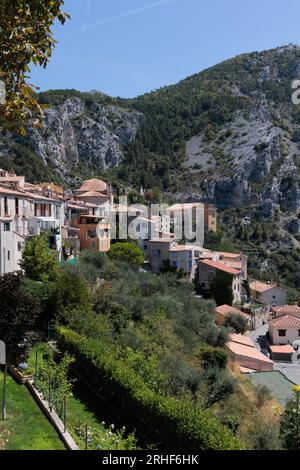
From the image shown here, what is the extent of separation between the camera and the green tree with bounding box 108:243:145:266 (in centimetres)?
4608

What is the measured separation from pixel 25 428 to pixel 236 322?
35.2 metres

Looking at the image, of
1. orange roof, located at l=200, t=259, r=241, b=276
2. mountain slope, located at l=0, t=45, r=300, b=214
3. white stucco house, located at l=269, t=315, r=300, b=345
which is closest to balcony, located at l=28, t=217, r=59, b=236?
orange roof, located at l=200, t=259, r=241, b=276

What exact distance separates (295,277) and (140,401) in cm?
7329

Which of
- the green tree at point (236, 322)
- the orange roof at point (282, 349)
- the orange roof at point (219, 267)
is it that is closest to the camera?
the orange roof at point (282, 349)

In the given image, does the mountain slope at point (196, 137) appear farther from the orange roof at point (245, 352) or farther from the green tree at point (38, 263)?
the orange roof at point (245, 352)

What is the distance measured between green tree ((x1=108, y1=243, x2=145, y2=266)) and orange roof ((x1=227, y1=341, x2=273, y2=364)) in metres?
14.1

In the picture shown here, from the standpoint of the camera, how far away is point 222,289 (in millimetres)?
53000

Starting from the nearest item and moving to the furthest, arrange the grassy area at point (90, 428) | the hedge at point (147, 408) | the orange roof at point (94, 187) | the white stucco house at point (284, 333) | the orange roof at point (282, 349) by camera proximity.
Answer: the grassy area at point (90, 428) < the hedge at point (147, 408) < the orange roof at point (282, 349) < the white stucco house at point (284, 333) < the orange roof at point (94, 187)

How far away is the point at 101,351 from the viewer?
18.0m

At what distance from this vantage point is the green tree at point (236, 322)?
147 feet

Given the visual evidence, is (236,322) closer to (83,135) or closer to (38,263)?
(38,263)

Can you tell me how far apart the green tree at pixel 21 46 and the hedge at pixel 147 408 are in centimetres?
864

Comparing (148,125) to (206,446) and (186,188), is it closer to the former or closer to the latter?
(186,188)

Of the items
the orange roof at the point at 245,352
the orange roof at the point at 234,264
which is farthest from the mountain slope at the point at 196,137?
the orange roof at the point at 245,352
